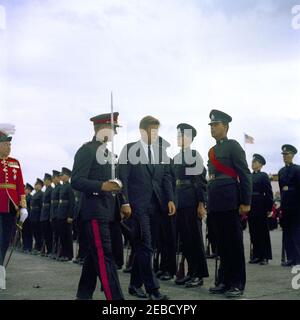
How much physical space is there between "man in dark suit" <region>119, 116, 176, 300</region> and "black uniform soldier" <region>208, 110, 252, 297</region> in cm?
57

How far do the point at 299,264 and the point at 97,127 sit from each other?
216 inches

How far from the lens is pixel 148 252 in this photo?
6.55 meters

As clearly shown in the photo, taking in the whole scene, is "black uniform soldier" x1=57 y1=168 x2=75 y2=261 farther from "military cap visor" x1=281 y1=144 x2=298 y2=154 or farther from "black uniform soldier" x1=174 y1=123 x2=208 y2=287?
"black uniform soldier" x1=174 y1=123 x2=208 y2=287

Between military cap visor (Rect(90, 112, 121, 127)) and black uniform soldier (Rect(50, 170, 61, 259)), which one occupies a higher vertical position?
military cap visor (Rect(90, 112, 121, 127))

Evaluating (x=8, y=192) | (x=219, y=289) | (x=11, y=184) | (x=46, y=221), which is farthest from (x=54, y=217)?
(x=219, y=289)

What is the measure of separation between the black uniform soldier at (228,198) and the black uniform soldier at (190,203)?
814mm

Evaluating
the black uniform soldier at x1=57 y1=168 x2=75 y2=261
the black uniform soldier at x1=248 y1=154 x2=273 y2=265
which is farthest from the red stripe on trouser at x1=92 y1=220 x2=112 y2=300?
the black uniform soldier at x1=57 y1=168 x2=75 y2=261

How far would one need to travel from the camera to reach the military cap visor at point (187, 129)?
8.29 metres

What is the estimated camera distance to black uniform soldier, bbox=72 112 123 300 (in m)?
5.71

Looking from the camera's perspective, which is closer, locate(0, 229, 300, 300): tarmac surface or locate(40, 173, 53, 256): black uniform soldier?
locate(0, 229, 300, 300): tarmac surface

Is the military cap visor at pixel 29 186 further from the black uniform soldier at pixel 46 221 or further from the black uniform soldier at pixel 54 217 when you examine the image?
the black uniform soldier at pixel 54 217
